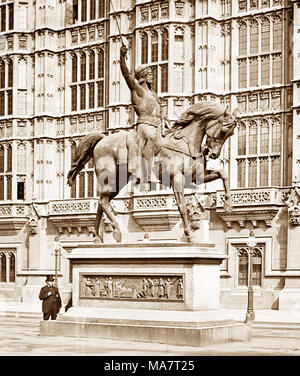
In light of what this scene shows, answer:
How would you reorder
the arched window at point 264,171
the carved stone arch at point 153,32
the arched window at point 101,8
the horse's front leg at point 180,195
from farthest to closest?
the arched window at point 101,8 < the carved stone arch at point 153,32 < the arched window at point 264,171 < the horse's front leg at point 180,195

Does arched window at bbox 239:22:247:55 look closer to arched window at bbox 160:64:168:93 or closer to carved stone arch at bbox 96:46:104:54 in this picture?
arched window at bbox 160:64:168:93

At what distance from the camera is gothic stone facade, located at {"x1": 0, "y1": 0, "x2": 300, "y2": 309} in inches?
1489

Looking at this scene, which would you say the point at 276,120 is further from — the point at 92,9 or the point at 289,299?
the point at 92,9

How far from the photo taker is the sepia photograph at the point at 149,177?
18297 mm

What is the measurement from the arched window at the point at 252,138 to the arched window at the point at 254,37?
3.35m

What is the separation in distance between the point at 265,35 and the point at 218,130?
21.2 m

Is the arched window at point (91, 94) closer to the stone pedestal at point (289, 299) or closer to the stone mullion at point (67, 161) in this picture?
the stone mullion at point (67, 161)

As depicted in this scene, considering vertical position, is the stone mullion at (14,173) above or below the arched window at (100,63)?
below

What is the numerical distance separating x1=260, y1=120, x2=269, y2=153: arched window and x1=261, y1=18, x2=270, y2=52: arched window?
3.35m

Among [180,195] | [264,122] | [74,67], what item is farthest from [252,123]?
[180,195]

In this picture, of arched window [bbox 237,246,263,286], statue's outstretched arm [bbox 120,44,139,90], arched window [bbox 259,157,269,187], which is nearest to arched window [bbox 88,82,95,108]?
arched window [bbox 259,157,269,187]

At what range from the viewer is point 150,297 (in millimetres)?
18516

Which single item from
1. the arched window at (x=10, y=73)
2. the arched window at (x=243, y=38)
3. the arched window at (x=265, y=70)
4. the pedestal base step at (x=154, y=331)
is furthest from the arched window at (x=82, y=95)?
the pedestal base step at (x=154, y=331)
